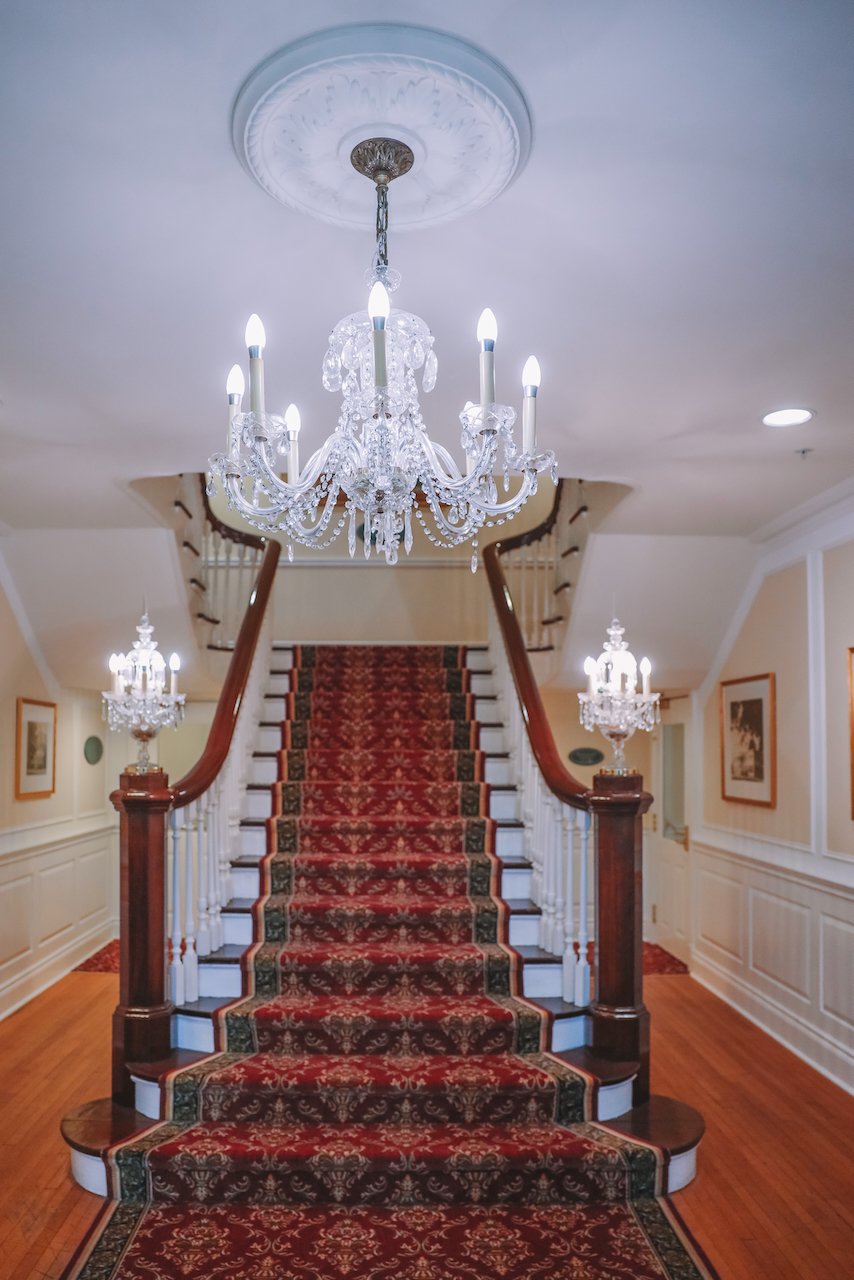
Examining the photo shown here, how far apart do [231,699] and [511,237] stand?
304 cm

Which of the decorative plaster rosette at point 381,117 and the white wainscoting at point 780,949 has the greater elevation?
the decorative plaster rosette at point 381,117

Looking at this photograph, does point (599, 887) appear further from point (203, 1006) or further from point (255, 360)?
point (255, 360)

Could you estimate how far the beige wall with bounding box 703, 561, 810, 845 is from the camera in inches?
212

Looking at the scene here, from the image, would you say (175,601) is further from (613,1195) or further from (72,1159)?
(613,1195)

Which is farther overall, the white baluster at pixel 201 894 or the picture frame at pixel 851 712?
the picture frame at pixel 851 712

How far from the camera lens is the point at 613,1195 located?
3314 millimetres

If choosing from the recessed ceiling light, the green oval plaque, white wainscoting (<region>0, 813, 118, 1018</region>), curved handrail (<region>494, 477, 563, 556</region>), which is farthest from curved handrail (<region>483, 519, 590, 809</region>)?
white wainscoting (<region>0, 813, 118, 1018</region>)

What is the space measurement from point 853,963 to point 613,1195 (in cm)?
203

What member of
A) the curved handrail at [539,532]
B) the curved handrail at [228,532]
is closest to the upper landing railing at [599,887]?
the curved handrail at [539,532]

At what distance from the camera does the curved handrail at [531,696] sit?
14.1 ft

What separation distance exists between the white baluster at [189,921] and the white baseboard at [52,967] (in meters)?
2.34

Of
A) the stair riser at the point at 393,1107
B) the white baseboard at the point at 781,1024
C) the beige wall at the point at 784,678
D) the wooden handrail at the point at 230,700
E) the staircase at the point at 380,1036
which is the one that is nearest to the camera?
the staircase at the point at 380,1036

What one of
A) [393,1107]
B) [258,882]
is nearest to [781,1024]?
[393,1107]

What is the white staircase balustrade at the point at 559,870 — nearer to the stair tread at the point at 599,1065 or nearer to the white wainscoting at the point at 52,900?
the stair tread at the point at 599,1065
